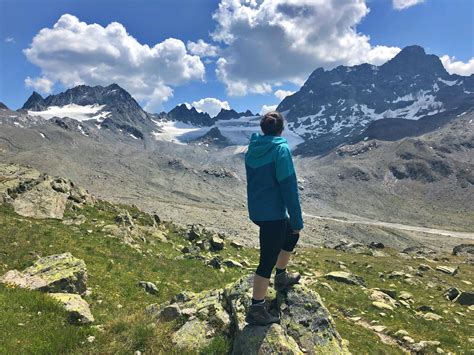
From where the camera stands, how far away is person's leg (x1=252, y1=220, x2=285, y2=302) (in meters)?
9.92

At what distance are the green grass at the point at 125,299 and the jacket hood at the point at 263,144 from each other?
15.2 feet

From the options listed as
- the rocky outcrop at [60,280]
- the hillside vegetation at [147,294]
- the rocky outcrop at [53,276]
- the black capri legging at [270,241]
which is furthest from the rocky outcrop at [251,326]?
the rocky outcrop at [53,276]

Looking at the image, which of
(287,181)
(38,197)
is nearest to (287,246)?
(287,181)

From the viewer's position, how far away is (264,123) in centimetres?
1051

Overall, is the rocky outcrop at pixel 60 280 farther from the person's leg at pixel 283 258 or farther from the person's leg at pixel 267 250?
the person's leg at pixel 283 258

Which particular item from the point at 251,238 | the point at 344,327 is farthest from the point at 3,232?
the point at 251,238

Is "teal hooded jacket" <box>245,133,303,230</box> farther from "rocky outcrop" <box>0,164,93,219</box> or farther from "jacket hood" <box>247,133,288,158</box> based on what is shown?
"rocky outcrop" <box>0,164,93,219</box>

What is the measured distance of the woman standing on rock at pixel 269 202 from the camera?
974 cm

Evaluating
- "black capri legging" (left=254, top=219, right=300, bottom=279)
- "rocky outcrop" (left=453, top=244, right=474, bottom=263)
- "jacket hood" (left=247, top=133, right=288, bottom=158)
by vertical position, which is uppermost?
"jacket hood" (left=247, top=133, right=288, bottom=158)

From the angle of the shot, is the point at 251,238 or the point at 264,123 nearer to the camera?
the point at 264,123

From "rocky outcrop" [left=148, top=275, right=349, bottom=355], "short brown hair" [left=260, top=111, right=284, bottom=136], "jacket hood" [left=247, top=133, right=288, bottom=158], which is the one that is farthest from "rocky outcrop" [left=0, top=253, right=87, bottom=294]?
"short brown hair" [left=260, top=111, right=284, bottom=136]

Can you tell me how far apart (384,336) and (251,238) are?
7214cm

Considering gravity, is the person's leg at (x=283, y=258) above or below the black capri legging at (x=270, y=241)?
below

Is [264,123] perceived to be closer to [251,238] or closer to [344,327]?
[344,327]
